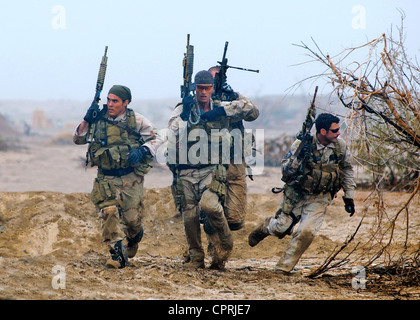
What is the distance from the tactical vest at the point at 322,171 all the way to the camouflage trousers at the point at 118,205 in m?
1.84

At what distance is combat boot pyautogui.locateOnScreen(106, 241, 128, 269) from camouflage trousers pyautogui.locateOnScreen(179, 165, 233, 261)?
735 millimetres

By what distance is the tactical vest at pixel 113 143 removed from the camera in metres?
7.62

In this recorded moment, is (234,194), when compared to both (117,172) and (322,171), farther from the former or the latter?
(117,172)

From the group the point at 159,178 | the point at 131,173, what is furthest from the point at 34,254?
the point at 159,178

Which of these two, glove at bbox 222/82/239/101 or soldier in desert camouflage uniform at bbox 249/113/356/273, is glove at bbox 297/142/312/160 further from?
glove at bbox 222/82/239/101

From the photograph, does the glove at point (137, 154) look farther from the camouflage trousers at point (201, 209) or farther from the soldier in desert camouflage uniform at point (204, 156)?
the camouflage trousers at point (201, 209)

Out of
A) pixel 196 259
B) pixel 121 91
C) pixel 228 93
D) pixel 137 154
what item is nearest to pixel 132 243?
pixel 196 259

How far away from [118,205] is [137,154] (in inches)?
24.6

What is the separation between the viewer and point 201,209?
24.3ft

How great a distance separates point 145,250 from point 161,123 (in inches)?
1406

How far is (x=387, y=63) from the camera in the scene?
22.5 ft

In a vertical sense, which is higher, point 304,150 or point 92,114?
point 92,114

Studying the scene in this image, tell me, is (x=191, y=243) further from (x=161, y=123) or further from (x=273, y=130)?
(x=161, y=123)

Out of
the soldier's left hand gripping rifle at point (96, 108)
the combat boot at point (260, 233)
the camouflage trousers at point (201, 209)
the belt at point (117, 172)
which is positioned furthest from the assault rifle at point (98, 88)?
the combat boot at point (260, 233)
